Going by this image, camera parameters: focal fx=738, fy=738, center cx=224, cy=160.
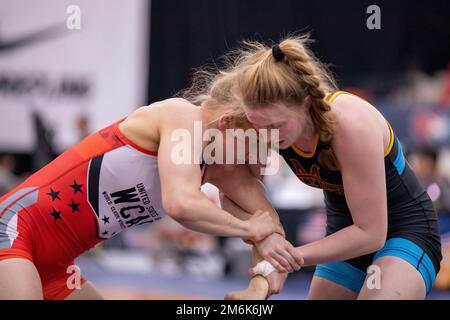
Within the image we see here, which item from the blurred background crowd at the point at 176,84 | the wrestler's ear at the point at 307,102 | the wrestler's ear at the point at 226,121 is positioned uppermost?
the wrestler's ear at the point at 307,102

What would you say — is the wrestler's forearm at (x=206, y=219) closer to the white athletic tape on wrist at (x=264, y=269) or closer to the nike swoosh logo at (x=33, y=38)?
the white athletic tape on wrist at (x=264, y=269)

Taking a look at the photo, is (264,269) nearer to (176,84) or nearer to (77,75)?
(77,75)

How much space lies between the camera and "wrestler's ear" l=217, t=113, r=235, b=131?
3.38 metres

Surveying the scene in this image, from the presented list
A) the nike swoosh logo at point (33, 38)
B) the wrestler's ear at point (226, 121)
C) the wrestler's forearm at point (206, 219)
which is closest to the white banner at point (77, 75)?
the nike swoosh logo at point (33, 38)

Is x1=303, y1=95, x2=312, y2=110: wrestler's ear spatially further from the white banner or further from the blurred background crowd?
the white banner

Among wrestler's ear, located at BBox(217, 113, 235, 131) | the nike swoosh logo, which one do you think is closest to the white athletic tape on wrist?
wrestler's ear, located at BBox(217, 113, 235, 131)

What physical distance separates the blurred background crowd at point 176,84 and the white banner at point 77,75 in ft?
0.05

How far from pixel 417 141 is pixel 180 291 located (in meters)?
4.26

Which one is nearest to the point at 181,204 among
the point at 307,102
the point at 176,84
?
the point at 307,102

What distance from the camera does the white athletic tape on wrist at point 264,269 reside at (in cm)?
341

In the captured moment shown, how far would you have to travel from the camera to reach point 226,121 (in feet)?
11.1

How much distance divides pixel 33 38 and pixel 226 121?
8.32m
